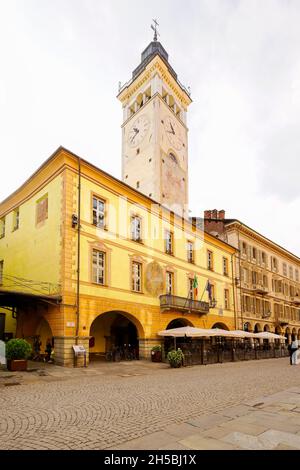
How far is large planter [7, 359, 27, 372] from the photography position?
15422mm

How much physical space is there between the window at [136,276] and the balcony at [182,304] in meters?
2.33

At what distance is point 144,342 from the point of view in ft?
79.8

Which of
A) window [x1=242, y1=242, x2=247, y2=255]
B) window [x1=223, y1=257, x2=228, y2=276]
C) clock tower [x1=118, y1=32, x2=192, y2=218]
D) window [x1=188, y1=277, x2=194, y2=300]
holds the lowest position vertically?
window [x1=188, y1=277, x2=194, y2=300]

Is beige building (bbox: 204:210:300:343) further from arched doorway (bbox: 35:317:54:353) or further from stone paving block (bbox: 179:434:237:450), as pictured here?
stone paving block (bbox: 179:434:237:450)

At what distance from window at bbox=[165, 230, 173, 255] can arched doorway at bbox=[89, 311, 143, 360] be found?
6.18m

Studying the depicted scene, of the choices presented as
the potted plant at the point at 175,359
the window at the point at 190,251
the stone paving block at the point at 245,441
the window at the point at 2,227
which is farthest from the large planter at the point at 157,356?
the stone paving block at the point at 245,441

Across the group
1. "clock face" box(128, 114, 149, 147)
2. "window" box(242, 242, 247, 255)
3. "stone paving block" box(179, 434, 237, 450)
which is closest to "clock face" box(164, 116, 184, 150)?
"clock face" box(128, 114, 149, 147)

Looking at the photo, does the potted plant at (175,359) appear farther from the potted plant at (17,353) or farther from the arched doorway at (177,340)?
the potted plant at (17,353)

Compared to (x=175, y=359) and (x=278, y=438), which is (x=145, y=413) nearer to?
(x=278, y=438)

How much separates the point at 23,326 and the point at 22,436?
18.2 metres

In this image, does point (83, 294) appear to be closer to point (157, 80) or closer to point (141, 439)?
point (141, 439)

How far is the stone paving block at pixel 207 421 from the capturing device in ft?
22.7

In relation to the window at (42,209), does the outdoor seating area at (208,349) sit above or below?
below
